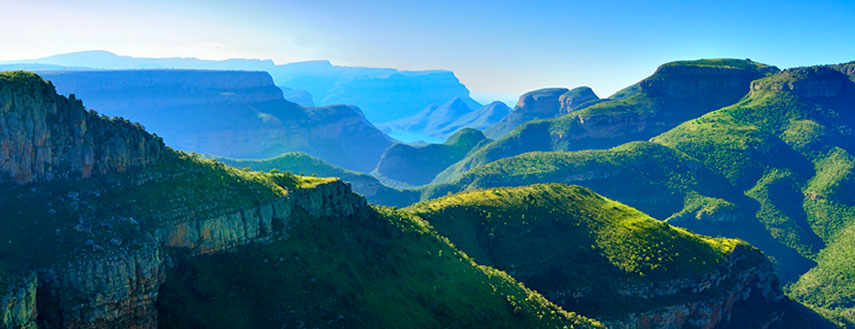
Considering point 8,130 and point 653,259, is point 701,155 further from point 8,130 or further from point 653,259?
point 8,130

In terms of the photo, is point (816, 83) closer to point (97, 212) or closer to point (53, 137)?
point (97, 212)

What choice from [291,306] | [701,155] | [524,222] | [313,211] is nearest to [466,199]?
[524,222]

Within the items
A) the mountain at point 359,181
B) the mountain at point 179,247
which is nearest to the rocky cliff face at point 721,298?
the mountain at point 179,247

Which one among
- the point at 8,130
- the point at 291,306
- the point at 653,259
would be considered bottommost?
the point at 653,259

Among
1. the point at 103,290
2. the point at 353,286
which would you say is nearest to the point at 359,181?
the point at 353,286

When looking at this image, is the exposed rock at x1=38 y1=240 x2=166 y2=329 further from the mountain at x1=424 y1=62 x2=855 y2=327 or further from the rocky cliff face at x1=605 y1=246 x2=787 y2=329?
the mountain at x1=424 y1=62 x2=855 y2=327

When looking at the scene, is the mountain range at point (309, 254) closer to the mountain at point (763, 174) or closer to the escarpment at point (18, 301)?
the escarpment at point (18, 301)

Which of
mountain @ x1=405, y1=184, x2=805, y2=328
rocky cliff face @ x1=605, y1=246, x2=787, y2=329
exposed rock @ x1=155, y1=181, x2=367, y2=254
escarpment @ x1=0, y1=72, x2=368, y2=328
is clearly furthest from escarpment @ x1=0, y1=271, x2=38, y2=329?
rocky cliff face @ x1=605, y1=246, x2=787, y2=329
